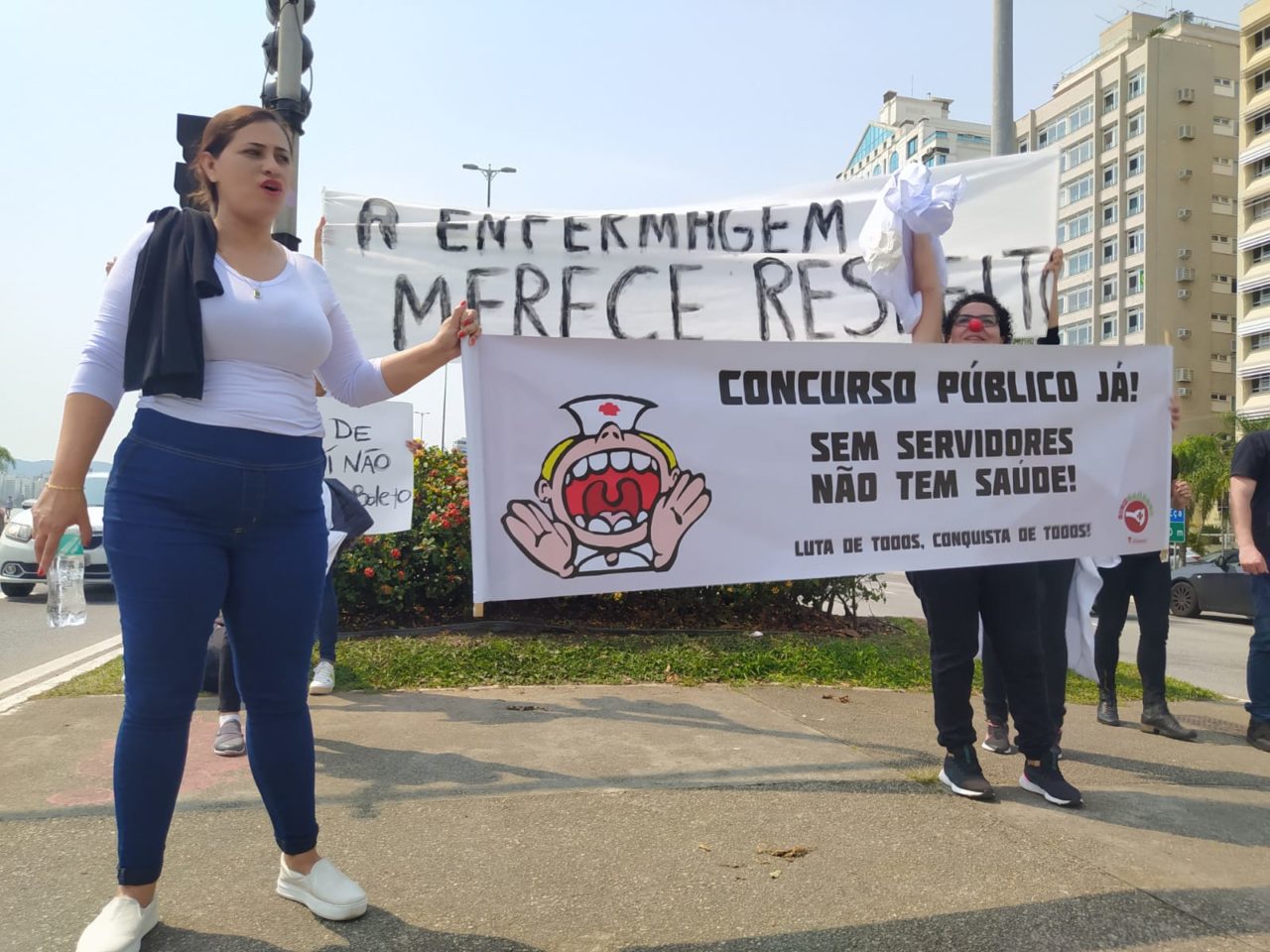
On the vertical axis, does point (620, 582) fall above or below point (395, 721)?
above

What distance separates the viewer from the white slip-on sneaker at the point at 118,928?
222 centimetres

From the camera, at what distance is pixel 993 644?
12.0 feet

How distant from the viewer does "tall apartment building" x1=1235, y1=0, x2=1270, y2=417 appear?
5612 centimetres

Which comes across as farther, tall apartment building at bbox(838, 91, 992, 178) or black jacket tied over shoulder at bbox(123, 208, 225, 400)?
tall apartment building at bbox(838, 91, 992, 178)

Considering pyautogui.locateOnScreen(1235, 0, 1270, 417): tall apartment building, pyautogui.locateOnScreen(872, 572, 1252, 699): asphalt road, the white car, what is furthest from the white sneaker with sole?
pyautogui.locateOnScreen(1235, 0, 1270, 417): tall apartment building

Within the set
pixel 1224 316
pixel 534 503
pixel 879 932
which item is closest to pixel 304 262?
pixel 534 503

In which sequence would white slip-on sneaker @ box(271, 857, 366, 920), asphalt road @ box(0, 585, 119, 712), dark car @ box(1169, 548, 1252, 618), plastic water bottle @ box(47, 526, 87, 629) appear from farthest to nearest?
dark car @ box(1169, 548, 1252, 618) → asphalt road @ box(0, 585, 119, 712) → plastic water bottle @ box(47, 526, 87, 629) → white slip-on sneaker @ box(271, 857, 366, 920)

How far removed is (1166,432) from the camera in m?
3.93

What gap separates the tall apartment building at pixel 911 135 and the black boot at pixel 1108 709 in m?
84.3

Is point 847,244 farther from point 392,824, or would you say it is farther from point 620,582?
point 392,824

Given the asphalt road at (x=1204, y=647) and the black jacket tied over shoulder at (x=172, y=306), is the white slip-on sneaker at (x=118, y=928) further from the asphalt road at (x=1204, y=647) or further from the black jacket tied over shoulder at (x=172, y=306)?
the asphalt road at (x=1204, y=647)

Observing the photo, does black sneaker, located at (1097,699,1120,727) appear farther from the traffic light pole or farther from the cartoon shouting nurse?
the traffic light pole

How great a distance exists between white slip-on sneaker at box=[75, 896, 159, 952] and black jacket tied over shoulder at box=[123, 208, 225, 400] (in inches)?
46.4

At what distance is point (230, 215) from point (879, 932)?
7.96ft
